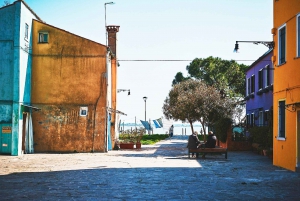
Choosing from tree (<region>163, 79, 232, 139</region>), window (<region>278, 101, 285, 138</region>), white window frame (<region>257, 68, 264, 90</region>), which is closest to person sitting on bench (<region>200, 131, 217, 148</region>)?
window (<region>278, 101, 285, 138</region>)

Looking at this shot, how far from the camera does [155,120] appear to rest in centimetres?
6325

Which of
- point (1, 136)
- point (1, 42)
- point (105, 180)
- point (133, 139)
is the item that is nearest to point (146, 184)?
point (105, 180)

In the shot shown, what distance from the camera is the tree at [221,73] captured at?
54.2m

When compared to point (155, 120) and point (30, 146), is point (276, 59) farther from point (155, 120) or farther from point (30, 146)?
Answer: point (155, 120)

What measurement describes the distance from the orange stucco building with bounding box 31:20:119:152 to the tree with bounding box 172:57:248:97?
28.5m

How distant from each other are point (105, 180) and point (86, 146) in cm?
1363

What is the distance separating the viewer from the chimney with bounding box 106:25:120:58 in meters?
31.1

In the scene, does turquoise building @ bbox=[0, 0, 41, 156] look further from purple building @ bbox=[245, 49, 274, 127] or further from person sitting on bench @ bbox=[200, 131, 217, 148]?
purple building @ bbox=[245, 49, 274, 127]

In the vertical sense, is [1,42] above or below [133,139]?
above

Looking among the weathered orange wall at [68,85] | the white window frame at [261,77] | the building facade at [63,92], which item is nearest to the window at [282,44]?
the white window frame at [261,77]

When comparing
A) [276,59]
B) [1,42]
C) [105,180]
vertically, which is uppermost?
[1,42]

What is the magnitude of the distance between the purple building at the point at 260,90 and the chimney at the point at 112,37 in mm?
10674

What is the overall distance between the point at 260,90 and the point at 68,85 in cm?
1312

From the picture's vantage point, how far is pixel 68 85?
84.8 feet
